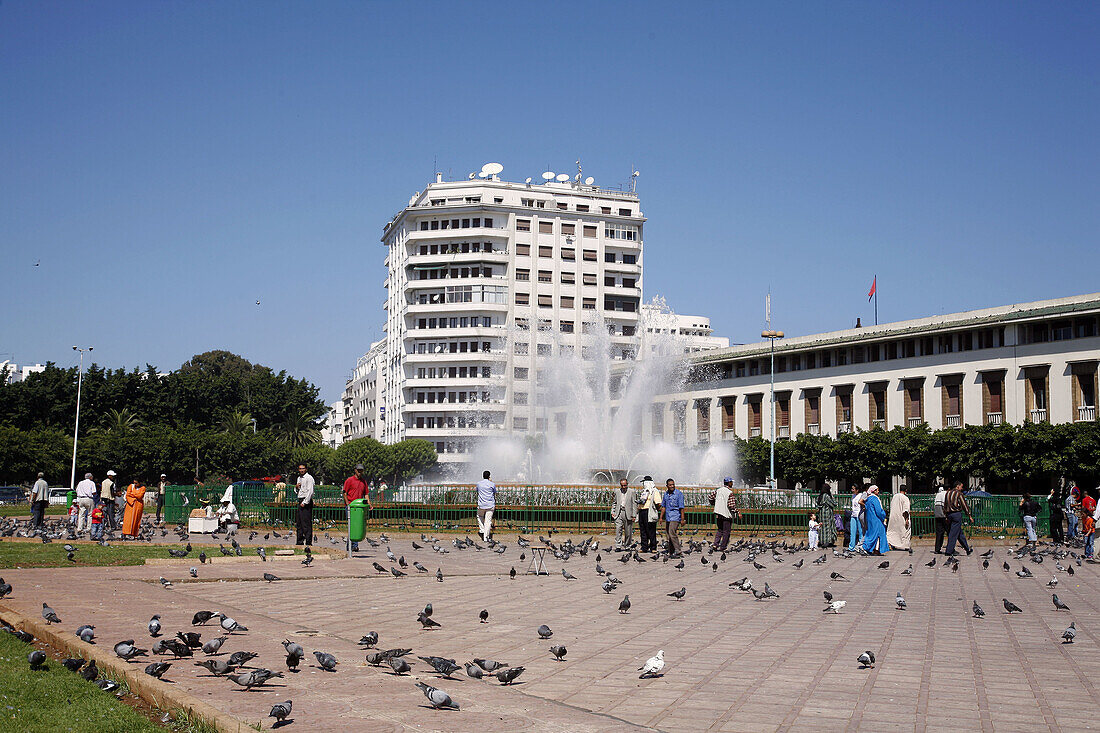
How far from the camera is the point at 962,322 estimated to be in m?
54.4

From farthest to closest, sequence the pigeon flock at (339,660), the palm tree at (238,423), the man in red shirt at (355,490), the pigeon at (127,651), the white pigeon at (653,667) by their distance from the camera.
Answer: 1. the palm tree at (238,423)
2. the man in red shirt at (355,490)
3. the white pigeon at (653,667)
4. the pigeon at (127,651)
5. the pigeon flock at (339,660)

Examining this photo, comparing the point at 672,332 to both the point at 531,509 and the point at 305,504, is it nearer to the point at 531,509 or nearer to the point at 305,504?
the point at 531,509

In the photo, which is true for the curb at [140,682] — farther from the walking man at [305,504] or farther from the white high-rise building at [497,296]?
the white high-rise building at [497,296]

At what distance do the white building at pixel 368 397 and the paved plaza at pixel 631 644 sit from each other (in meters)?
81.9

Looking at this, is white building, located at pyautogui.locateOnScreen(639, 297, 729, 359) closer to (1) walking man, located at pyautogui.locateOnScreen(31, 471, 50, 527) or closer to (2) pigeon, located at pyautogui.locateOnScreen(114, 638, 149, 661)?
(1) walking man, located at pyautogui.locateOnScreen(31, 471, 50, 527)

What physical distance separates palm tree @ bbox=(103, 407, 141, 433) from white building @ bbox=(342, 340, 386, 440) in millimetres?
19997

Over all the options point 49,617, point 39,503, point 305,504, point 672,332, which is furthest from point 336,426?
point 49,617

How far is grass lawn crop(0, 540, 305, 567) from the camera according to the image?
1625cm

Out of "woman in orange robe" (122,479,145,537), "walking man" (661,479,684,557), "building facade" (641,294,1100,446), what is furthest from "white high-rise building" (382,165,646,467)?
"walking man" (661,479,684,557)

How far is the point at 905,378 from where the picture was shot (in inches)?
2286

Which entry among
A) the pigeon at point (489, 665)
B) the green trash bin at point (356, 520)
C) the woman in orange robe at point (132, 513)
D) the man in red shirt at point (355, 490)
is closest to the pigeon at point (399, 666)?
the pigeon at point (489, 665)

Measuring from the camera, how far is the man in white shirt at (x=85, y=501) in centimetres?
2589

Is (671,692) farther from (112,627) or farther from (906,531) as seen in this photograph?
(906,531)

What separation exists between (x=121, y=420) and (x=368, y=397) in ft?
84.8
